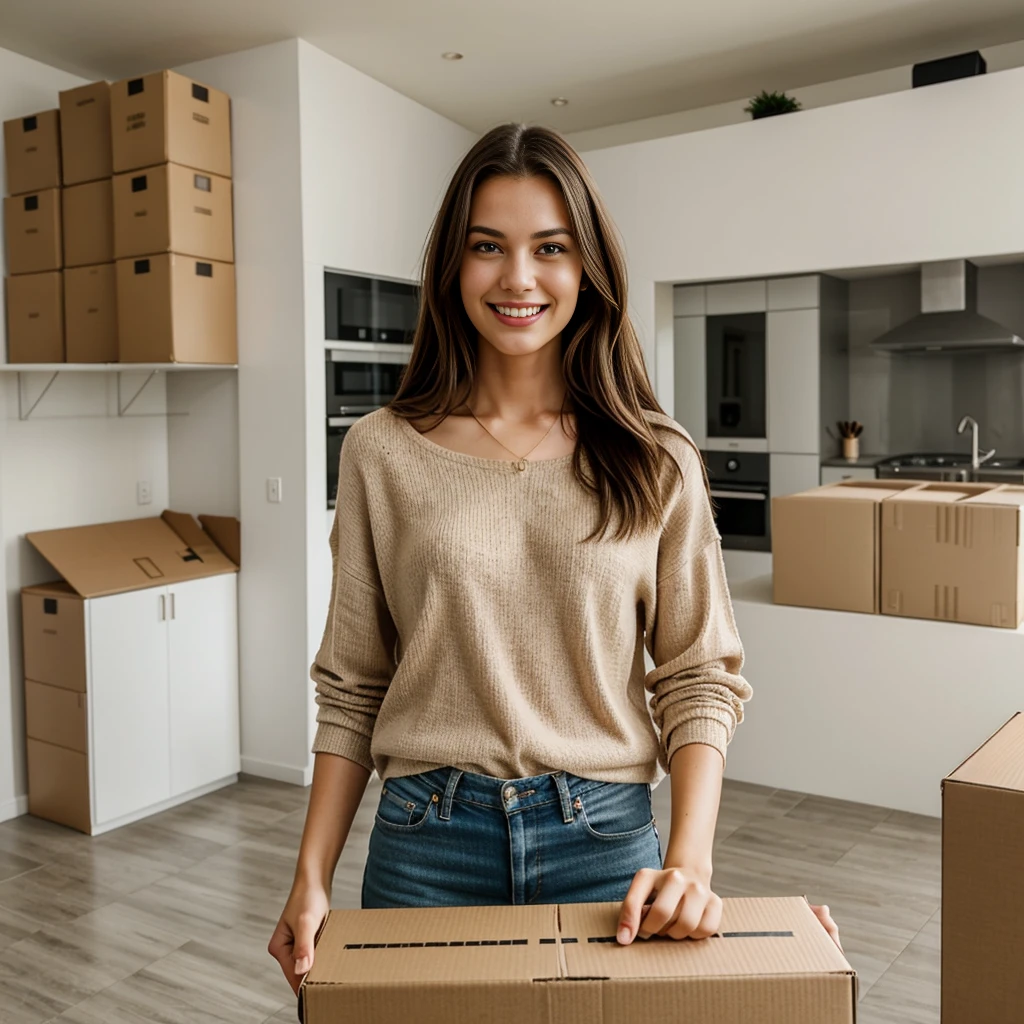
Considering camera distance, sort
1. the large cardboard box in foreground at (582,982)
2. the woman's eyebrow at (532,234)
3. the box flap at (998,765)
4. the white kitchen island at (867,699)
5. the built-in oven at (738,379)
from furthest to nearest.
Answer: the built-in oven at (738,379)
the white kitchen island at (867,699)
the woman's eyebrow at (532,234)
the box flap at (998,765)
the large cardboard box in foreground at (582,982)

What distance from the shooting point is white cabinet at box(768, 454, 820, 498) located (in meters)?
4.77

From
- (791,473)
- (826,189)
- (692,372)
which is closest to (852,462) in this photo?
(791,473)

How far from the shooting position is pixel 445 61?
389cm

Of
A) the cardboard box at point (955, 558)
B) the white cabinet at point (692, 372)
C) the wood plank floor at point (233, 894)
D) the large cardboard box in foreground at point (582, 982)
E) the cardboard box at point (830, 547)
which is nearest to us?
the large cardboard box in foreground at point (582, 982)

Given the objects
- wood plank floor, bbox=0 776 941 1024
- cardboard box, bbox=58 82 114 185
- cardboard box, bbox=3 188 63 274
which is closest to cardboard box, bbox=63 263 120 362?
cardboard box, bbox=3 188 63 274

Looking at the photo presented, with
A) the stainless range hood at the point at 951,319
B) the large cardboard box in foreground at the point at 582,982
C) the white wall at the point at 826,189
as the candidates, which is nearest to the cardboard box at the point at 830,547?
the white wall at the point at 826,189

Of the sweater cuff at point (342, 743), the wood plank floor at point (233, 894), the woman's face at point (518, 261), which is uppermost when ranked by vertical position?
the woman's face at point (518, 261)

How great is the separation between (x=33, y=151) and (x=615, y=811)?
3.53 m

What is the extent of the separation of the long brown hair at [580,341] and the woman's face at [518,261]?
12mm

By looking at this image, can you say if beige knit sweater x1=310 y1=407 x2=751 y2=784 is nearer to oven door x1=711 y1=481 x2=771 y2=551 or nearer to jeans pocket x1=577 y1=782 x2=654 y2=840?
jeans pocket x1=577 y1=782 x2=654 y2=840

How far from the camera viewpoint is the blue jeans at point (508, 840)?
1007 mm

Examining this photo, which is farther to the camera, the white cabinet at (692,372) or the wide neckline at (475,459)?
the white cabinet at (692,372)

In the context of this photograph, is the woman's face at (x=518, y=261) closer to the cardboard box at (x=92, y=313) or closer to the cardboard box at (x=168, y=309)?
the cardboard box at (x=168, y=309)

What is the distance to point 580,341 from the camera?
3.72 ft
